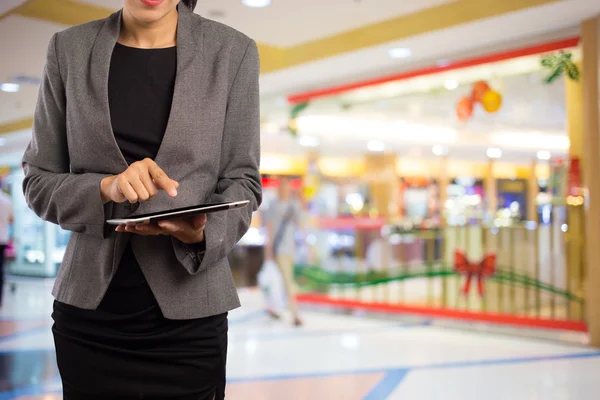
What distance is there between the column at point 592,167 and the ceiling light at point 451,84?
130 centimetres

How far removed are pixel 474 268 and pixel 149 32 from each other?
227 inches

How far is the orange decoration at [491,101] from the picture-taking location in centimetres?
619

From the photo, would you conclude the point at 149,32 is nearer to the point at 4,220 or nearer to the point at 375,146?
the point at 375,146

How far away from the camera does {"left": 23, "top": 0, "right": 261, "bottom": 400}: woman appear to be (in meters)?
0.91

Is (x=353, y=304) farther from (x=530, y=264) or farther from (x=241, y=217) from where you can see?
(x=241, y=217)

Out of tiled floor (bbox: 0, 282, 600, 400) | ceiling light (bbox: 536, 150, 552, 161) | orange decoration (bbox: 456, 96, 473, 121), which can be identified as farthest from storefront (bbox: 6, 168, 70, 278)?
ceiling light (bbox: 536, 150, 552, 161)

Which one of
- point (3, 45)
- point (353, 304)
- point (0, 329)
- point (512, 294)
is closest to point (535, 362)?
point (512, 294)

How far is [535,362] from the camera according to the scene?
4875 millimetres

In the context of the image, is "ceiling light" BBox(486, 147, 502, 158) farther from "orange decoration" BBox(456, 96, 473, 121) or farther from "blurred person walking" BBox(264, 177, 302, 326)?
"blurred person walking" BBox(264, 177, 302, 326)

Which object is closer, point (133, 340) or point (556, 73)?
point (133, 340)

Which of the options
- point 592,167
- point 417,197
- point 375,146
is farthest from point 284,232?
point 592,167

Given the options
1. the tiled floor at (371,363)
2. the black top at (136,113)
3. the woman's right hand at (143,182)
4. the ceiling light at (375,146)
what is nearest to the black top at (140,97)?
the black top at (136,113)

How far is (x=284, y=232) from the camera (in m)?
6.87

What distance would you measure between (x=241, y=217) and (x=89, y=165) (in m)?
0.23
